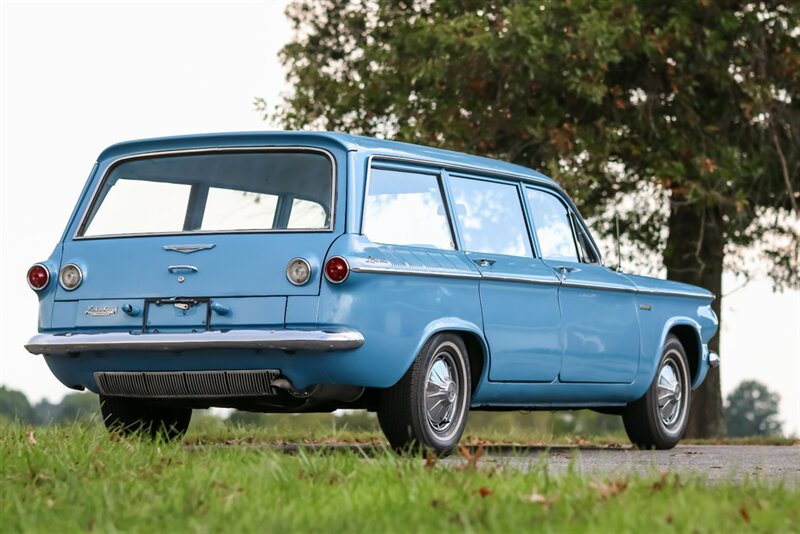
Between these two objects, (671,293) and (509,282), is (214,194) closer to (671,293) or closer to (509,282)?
(509,282)

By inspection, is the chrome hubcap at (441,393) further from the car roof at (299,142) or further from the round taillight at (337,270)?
the car roof at (299,142)

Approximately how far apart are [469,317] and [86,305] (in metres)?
2.37

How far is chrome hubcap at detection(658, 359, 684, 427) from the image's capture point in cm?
1137

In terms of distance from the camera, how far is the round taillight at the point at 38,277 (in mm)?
8812

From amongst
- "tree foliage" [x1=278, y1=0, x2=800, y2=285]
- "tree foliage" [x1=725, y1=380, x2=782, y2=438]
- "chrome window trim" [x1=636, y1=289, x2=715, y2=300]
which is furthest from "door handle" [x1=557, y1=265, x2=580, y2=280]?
"tree foliage" [x1=725, y1=380, x2=782, y2=438]

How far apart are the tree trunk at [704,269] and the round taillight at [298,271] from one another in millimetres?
11436

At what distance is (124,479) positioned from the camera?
668 centimetres

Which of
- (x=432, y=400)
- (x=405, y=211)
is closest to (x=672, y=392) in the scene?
(x=432, y=400)

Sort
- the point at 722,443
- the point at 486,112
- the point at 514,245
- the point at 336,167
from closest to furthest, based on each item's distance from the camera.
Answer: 1. the point at 336,167
2. the point at 514,245
3. the point at 722,443
4. the point at 486,112

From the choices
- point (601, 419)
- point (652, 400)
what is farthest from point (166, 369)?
point (601, 419)

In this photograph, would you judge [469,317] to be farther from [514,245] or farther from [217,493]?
[217,493]

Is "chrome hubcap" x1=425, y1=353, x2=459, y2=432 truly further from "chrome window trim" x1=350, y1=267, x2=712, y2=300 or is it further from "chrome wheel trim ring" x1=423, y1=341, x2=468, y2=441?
"chrome window trim" x1=350, y1=267, x2=712, y2=300

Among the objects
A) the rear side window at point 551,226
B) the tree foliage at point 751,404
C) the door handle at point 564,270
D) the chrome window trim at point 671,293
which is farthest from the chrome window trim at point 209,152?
the tree foliage at point 751,404

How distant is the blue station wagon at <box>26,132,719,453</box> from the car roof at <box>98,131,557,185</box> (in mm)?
12
